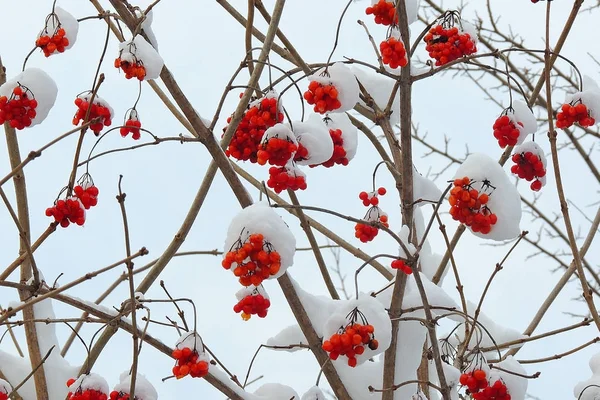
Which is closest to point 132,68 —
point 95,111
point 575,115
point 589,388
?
point 95,111

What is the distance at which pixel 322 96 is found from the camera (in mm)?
1915

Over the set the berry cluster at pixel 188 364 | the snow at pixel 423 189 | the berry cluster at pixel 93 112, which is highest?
the berry cluster at pixel 93 112

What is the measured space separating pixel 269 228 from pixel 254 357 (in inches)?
A: 28.4

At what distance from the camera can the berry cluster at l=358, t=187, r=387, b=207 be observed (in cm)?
252

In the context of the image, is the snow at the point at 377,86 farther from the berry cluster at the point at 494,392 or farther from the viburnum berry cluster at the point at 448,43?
the berry cluster at the point at 494,392

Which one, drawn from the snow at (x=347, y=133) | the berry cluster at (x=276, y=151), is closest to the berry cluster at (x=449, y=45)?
the snow at (x=347, y=133)

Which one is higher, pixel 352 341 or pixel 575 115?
pixel 575 115

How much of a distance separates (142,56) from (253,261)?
0.74 m

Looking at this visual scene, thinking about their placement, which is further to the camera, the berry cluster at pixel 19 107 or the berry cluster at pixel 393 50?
the berry cluster at pixel 19 107

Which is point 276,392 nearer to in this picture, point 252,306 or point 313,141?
point 252,306

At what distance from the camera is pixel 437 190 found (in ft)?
7.08

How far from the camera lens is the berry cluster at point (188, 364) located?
72.4 inches

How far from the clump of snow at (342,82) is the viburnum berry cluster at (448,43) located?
0.39 meters

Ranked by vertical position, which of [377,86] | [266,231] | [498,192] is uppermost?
[377,86]
